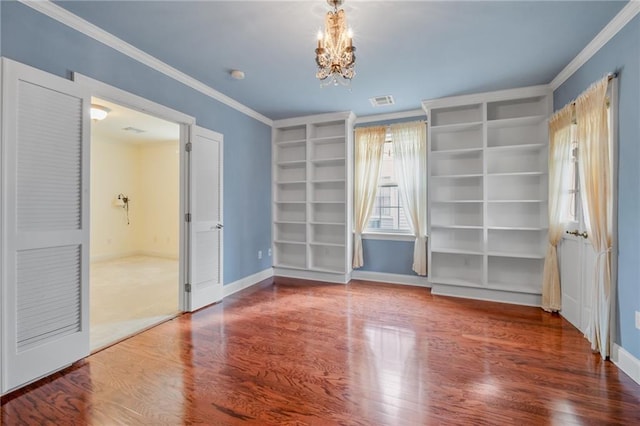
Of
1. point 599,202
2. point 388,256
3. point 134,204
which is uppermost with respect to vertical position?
point 134,204

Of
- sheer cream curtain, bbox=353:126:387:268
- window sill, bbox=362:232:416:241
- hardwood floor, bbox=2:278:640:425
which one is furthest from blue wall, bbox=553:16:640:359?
sheer cream curtain, bbox=353:126:387:268

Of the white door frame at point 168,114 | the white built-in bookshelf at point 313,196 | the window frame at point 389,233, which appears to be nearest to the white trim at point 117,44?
the white door frame at point 168,114

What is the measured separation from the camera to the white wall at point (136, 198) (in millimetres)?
6320

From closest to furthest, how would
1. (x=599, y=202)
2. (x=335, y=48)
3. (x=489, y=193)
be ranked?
(x=335, y=48)
(x=599, y=202)
(x=489, y=193)

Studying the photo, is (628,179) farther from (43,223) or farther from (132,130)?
(132,130)

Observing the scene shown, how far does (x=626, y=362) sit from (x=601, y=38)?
257 cm

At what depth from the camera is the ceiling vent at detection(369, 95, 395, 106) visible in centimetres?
391

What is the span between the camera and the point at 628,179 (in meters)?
2.18

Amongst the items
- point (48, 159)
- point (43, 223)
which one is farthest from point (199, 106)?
point (43, 223)

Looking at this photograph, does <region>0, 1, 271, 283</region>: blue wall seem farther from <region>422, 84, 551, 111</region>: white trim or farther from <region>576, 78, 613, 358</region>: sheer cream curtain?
<region>576, 78, 613, 358</region>: sheer cream curtain

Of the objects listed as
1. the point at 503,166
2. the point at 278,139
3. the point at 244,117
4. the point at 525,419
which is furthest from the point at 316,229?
the point at 525,419

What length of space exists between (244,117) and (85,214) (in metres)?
2.62

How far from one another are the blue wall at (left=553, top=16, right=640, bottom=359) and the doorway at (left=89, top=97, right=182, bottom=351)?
4.71 meters

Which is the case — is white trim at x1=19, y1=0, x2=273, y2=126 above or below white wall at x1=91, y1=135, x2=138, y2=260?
above
